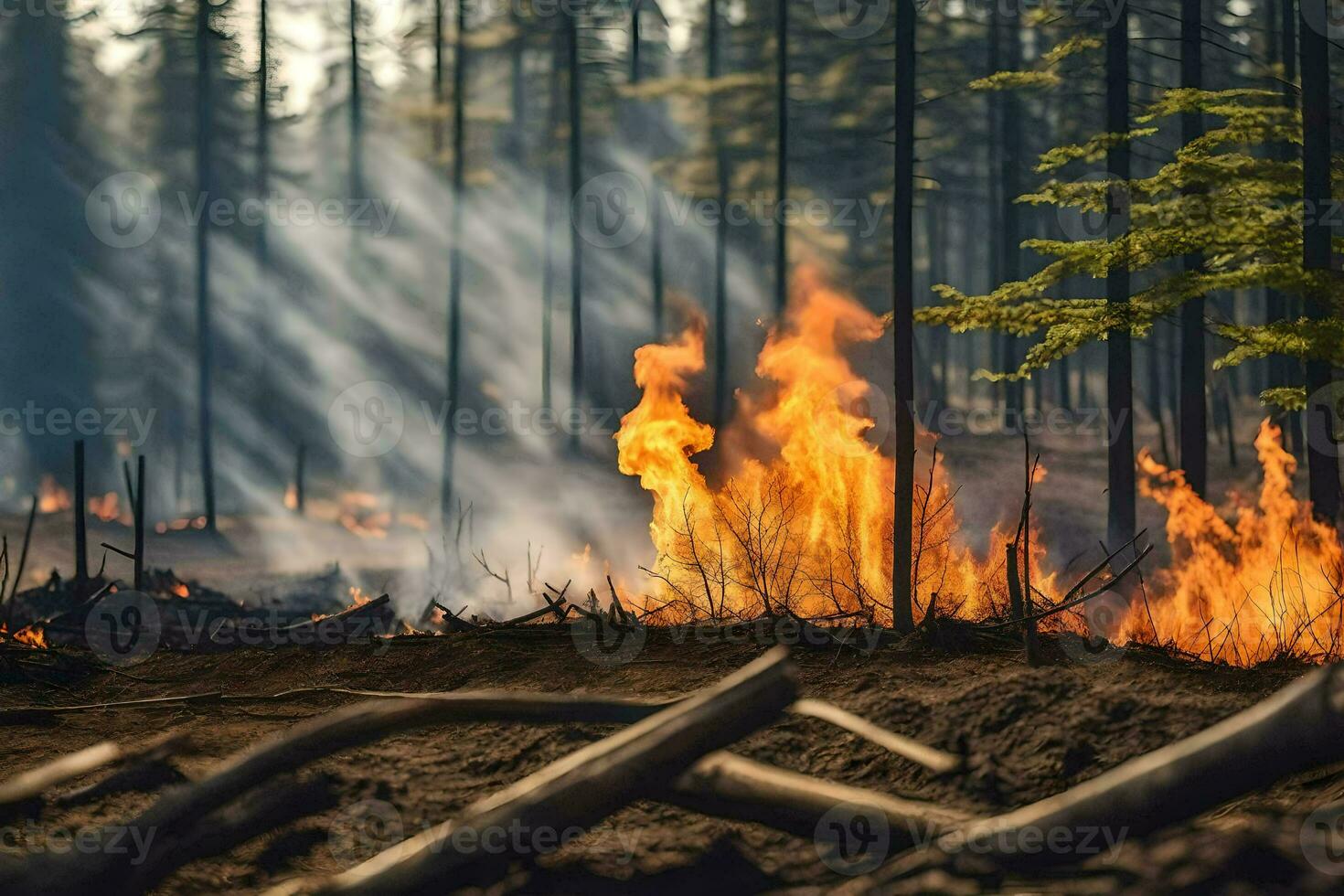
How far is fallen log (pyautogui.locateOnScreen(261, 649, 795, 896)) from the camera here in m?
4.88

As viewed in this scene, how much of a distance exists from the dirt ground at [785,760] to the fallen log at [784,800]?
0.11 meters

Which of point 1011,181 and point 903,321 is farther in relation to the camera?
point 1011,181

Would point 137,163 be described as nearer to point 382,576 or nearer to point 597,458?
point 597,458

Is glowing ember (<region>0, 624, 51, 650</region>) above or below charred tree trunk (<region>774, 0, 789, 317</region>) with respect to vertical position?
A: below

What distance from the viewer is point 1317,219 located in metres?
13.9

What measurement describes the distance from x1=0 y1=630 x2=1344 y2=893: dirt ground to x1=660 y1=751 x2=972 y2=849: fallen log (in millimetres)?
110

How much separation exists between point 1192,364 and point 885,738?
17.1 m

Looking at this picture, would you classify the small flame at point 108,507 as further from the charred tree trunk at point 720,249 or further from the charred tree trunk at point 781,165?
the charred tree trunk at point 781,165

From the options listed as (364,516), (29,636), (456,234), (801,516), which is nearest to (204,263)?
(456,234)

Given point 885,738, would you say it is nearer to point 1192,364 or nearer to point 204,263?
point 1192,364

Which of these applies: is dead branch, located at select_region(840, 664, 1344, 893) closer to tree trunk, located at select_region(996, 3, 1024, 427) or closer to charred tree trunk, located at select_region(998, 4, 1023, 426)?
tree trunk, located at select_region(996, 3, 1024, 427)

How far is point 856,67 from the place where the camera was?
122ft

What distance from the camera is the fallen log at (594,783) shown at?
16.0 feet

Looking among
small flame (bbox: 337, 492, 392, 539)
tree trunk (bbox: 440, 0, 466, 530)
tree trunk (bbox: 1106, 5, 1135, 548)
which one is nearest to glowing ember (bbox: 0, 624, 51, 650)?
tree trunk (bbox: 1106, 5, 1135, 548)
